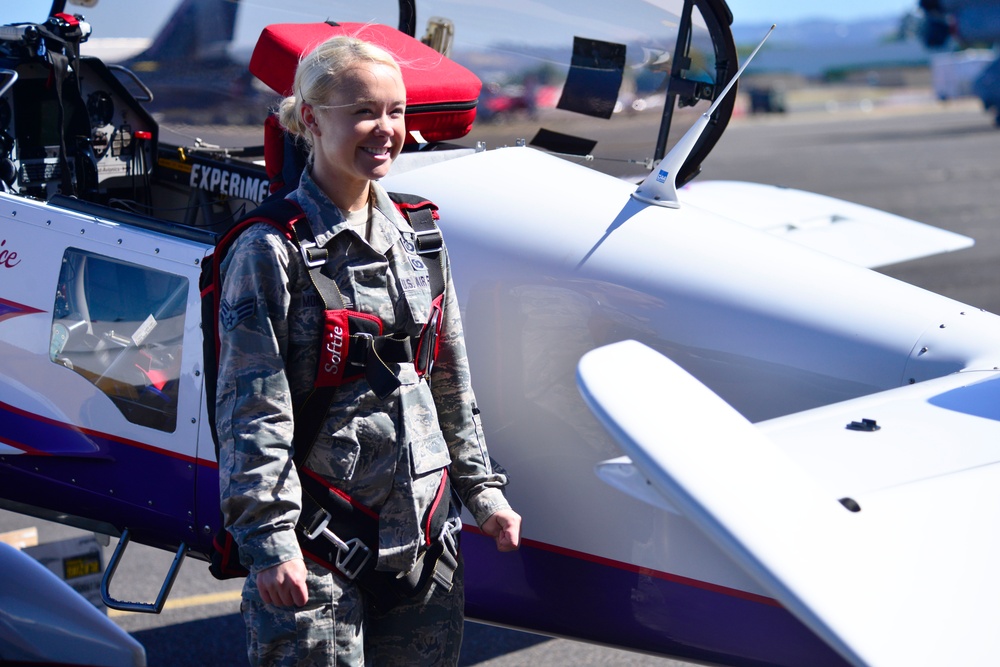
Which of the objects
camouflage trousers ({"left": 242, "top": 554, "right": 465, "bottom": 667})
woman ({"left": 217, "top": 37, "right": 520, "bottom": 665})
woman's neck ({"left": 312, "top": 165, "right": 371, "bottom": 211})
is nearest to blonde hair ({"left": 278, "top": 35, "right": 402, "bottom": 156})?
woman ({"left": 217, "top": 37, "right": 520, "bottom": 665})

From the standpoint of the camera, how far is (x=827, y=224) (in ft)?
17.7

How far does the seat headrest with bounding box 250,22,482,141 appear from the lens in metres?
3.09

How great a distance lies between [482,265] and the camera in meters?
2.93

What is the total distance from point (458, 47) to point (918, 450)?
3.06 m

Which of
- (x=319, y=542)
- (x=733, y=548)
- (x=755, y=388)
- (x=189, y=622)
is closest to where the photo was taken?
(x=733, y=548)

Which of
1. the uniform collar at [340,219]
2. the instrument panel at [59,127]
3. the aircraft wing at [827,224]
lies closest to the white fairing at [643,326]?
the uniform collar at [340,219]

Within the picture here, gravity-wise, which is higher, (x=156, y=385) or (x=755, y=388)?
(x=755, y=388)

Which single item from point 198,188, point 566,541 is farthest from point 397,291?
point 198,188

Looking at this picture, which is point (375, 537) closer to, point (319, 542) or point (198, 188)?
point (319, 542)

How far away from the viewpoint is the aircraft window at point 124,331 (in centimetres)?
321

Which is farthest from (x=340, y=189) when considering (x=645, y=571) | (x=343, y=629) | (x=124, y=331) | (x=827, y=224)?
(x=827, y=224)

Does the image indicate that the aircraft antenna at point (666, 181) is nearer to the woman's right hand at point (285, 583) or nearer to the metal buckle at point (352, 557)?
the metal buckle at point (352, 557)

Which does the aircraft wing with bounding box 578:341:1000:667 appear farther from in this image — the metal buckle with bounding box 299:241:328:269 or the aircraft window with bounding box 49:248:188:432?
the aircraft window with bounding box 49:248:188:432

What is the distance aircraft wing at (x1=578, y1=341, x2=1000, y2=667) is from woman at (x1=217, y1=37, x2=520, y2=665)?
22.8 inches
